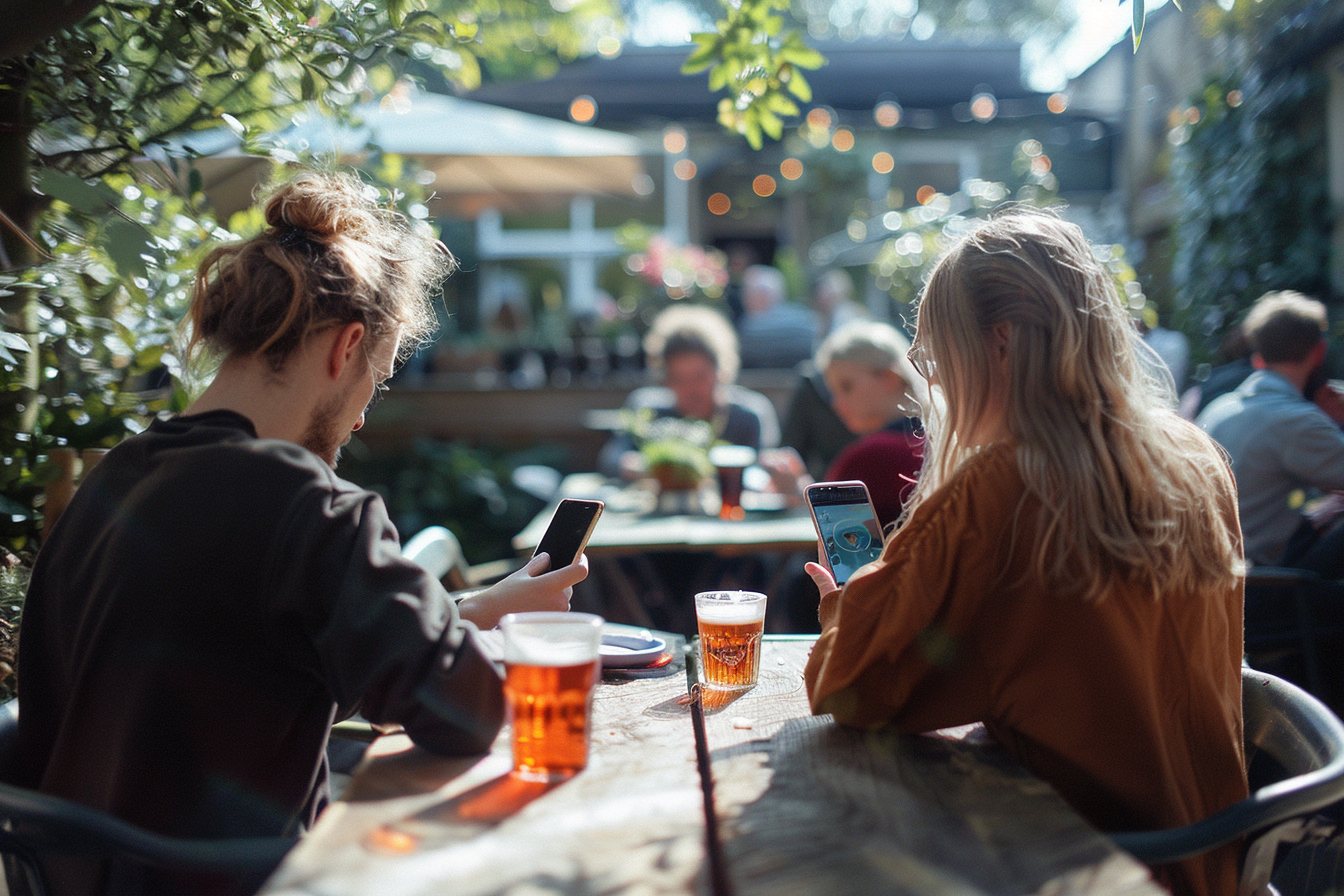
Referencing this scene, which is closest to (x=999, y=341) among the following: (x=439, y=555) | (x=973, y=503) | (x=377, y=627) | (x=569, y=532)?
(x=973, y=503)

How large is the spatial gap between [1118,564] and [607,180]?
5585mm

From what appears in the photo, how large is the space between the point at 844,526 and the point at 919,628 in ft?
1.39

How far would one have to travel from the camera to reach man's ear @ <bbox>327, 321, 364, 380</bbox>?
1.34 metres

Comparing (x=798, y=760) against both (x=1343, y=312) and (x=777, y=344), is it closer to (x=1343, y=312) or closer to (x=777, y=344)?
(x=1343, y=312)

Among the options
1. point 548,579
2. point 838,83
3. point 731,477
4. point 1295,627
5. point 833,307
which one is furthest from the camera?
point 833,307

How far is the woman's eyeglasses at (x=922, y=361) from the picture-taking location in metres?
1.46

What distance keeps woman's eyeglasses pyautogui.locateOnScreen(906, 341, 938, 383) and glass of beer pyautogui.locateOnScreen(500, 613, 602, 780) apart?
2.17ft

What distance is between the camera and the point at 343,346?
4.43ft

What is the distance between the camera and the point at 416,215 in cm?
242

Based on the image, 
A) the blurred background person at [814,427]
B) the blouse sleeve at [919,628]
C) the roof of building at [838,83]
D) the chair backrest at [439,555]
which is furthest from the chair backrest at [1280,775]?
the roof of building at [838,83]

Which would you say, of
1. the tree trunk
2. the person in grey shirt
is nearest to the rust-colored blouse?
the tree trunk

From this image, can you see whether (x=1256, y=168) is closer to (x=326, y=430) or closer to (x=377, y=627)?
(x=326, y=430)

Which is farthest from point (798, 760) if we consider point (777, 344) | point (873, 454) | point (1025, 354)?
point (777, 344)

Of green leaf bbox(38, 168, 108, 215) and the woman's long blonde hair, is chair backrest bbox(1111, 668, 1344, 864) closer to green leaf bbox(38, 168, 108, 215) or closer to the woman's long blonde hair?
the woman's long blonde hair
